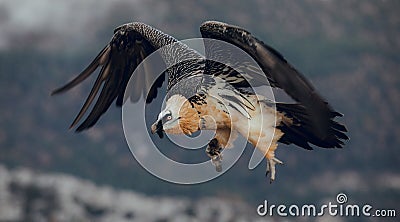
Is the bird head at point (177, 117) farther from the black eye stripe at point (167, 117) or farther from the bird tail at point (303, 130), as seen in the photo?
the bird tail at point (303, 130)

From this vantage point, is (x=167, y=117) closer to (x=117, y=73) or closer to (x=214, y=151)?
(x=214, y=151)

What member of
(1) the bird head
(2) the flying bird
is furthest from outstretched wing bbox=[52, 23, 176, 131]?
(1) the bird head

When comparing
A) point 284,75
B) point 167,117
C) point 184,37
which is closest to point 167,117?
point 167,117

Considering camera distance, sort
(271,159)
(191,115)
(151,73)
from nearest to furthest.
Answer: (191,115) < (271,159) < (151,73)

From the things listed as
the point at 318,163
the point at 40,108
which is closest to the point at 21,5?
the point at 40,108

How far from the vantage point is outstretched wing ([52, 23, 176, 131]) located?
4.97 ft

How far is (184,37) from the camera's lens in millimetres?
2338

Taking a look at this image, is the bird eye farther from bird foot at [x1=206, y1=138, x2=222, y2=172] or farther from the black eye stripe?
bird foot at [x1=206, y1=138, x2=222, y2=172]

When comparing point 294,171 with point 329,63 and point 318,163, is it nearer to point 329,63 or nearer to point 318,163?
point 318,163

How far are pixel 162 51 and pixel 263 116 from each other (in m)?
0.28

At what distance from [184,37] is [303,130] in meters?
1.05

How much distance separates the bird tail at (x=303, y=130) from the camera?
134cm

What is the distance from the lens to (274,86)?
1.30 meters

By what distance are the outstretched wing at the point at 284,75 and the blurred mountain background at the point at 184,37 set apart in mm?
1038
